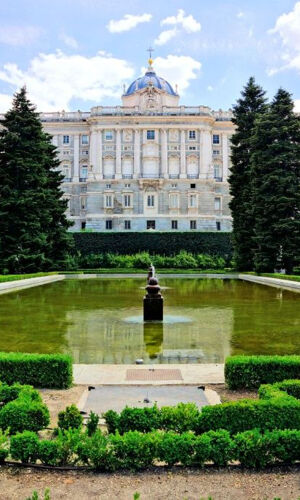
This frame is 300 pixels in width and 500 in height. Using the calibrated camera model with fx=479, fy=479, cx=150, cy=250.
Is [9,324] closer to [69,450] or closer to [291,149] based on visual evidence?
[69,450]

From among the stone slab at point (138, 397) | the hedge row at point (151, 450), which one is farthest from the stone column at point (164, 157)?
the hedge row at point (151, 450)

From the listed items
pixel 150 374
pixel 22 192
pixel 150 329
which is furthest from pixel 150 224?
pixel 150 374

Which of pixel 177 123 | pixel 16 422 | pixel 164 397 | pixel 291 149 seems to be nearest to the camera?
pixel 16 422

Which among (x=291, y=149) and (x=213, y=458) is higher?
(x=291, y=149)

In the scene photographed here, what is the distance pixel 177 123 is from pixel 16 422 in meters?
66.4

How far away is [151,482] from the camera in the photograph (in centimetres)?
378

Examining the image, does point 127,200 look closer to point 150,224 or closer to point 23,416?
point 150,224

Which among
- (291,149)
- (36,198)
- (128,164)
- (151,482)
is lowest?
(151,482)

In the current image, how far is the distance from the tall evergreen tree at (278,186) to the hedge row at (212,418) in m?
25.1

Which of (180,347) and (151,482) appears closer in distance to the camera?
(151,482)

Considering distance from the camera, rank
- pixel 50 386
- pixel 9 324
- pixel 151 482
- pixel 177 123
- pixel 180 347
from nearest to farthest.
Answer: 1. pixel 151 482
2. pixel 50 386
3. pixel 180 347
4. pixel 9 324
5. pixel 177 123

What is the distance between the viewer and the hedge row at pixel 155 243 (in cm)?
4828

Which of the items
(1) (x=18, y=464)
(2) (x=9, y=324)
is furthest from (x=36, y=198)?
(1) (x=18, y=464)

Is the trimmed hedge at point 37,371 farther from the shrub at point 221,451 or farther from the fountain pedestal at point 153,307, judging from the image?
the fountain pedestal at point 153,307
